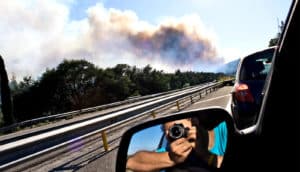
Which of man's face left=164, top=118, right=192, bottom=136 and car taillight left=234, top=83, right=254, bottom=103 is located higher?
man's face left=164, top=118, right=192, bottom=136

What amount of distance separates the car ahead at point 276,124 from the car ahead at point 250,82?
441 centimetres

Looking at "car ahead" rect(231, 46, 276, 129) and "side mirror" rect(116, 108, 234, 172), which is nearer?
"side mirror" rect(116, 108, 234, 172)

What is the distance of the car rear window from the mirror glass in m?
5.02

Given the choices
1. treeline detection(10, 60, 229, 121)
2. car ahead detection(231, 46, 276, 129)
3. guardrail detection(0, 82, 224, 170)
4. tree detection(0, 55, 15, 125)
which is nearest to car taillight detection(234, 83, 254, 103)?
car ahead detection(231, 46, 276, 129)

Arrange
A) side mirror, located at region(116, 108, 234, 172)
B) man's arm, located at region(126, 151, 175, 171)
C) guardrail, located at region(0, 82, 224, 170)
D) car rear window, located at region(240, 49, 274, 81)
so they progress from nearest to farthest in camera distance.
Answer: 1. side mirror, located at region(116, 108, 234, 172)
2. man's arm, located at region(126, 151, 175, 171)
3. guardrail, located at region(0, 82, 224, 170)
4. car rear window, located at region(240, 49, 274, 81)

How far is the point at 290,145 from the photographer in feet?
5.11

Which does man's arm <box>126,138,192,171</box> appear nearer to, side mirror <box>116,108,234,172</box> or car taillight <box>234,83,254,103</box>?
side mirror <box>116,108,234,172</box>

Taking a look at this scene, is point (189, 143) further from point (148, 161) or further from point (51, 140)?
point (51, 140)

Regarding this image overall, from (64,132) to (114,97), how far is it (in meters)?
78.9

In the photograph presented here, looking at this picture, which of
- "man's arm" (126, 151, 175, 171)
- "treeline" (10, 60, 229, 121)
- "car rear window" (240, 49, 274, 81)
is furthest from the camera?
"treeline" (10, 60, 229, 121)

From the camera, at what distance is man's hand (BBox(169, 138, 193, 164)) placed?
1.74 meters

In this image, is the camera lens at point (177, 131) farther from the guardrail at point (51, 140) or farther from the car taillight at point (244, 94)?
the car taillight at point (244, 94)

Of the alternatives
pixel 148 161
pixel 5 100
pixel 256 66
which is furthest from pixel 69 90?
pixel 148 161

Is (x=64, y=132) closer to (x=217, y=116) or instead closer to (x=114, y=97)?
(x=217, y=116)
